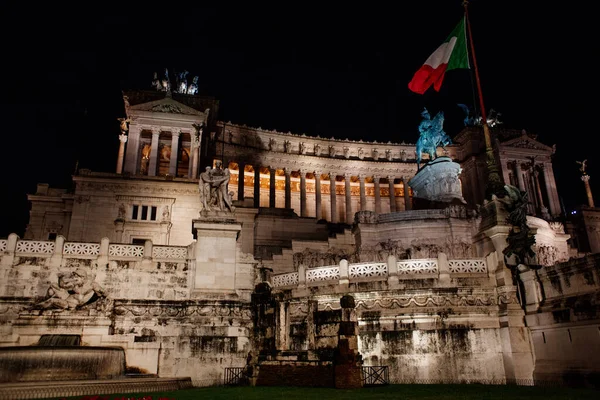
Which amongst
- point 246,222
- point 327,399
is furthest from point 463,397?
point 246,222

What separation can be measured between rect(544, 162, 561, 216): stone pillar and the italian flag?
59139mm

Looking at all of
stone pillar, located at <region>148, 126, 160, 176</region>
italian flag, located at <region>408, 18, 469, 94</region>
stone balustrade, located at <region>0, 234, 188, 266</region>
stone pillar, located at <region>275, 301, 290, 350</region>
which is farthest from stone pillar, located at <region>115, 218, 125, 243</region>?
italian flag, located at <region>408, 18, 469, 94</region>

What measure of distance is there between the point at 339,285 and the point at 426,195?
102 ft

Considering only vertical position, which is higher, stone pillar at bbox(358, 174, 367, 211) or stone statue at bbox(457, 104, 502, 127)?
stone statue at bbox(457, 104, 502, 127)

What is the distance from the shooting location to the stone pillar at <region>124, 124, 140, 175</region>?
6338cm

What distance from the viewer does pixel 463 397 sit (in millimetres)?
13922

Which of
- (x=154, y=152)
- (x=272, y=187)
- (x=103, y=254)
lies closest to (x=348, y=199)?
(x=272, y=187)

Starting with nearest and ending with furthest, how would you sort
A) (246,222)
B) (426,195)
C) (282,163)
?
(246,222) → (426,195) → (282,163)

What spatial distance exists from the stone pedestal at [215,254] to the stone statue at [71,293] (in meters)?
5.17

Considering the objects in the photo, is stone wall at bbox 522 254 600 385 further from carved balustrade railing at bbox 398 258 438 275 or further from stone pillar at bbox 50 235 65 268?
stone pillar at bbox 50 235 65 268

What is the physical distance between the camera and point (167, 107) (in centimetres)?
6612

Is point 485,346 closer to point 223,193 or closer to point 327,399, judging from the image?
point 327,399

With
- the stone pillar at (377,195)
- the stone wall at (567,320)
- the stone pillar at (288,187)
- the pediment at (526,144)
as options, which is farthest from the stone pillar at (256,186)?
the stone wall at (567,320)

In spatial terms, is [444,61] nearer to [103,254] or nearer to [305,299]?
[305,299]
